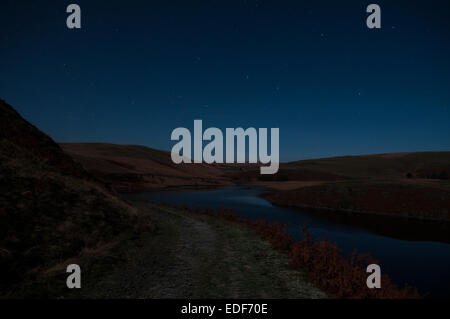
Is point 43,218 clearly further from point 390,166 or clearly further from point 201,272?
point 390,166

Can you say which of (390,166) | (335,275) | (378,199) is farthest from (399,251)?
(390,166)

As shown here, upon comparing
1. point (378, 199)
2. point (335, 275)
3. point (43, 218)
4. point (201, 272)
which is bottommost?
point (335, 275)

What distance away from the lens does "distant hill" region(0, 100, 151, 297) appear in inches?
288

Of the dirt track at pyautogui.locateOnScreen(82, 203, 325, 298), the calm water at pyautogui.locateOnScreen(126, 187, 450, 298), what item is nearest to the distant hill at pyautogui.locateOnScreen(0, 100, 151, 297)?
the dirt track at pyautogui.locateOnScreen(82, 203, 325, 298)

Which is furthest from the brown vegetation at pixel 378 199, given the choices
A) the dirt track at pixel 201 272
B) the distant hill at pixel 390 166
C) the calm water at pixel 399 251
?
the distant hill at pixel 390 166

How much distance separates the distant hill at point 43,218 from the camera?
24.0 feet

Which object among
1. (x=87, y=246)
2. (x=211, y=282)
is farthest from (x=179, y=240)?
(x=211, y=282)

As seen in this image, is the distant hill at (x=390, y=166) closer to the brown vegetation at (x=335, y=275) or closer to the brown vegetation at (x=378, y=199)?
the brown vegetation at (x=378, y=199)


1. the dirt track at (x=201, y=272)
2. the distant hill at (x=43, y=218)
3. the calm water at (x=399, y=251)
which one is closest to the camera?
the dirt track at (x=201, y=272)

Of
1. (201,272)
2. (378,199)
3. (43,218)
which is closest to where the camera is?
(201,272)

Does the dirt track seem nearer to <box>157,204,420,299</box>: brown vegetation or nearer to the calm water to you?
<box>157,204,420,299</box>: brown vegetation

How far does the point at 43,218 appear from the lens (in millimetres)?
9836

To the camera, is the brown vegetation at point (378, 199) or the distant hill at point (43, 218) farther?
the brown vegetation at point (378, 199)
